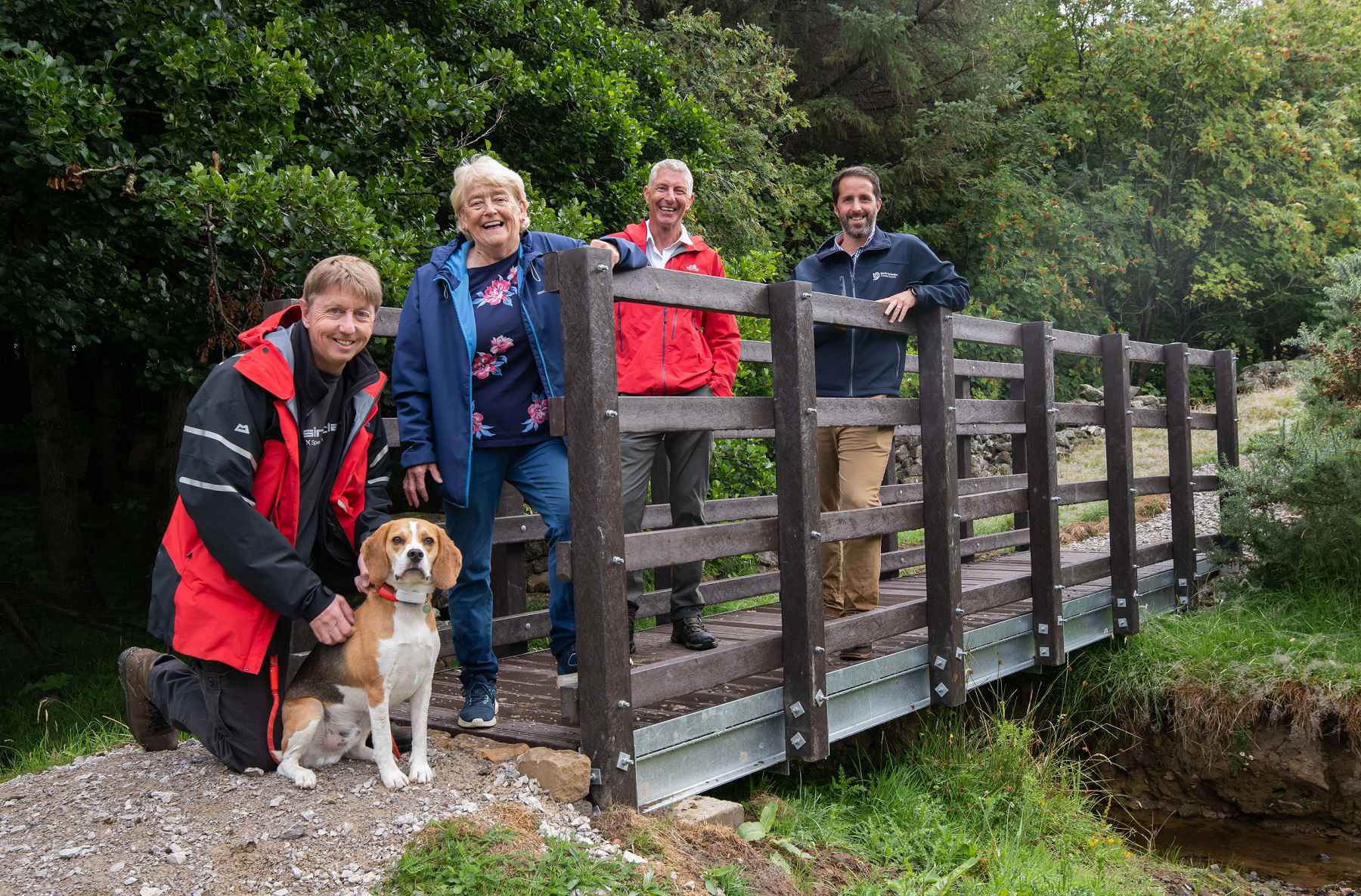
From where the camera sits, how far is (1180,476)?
303 inches

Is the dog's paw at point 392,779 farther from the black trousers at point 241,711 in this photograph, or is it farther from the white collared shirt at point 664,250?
the white collared shirt at point 664,250

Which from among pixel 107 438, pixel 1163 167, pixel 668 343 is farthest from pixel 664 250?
pixel 1163 167

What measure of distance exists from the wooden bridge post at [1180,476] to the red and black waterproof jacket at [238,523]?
20.7 feet

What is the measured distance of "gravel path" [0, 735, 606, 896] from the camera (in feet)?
9.56

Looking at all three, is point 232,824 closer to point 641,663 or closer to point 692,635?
point 641,663

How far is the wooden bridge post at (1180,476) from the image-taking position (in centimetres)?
768

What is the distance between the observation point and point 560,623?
13.3 ft

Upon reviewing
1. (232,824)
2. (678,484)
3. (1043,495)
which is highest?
(678,484)

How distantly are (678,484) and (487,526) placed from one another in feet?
3.40

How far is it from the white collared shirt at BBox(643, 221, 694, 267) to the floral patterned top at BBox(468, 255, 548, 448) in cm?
86

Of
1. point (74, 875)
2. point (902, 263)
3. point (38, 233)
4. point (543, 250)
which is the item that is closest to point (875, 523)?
point (902, 263)

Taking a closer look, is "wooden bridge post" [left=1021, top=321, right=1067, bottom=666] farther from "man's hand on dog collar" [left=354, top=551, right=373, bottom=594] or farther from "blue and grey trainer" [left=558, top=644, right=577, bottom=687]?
"man's hand on dog collar" [left=354, top=551, right=373, bottom=594]

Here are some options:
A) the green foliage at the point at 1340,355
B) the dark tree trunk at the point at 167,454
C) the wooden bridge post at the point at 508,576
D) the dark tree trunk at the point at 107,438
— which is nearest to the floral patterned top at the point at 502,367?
the wooden bridge post at the point at 508,576

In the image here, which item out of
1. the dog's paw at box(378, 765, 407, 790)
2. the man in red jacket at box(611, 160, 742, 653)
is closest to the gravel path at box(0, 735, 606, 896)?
the dog's paw at box(378, 765, 407, 790)
